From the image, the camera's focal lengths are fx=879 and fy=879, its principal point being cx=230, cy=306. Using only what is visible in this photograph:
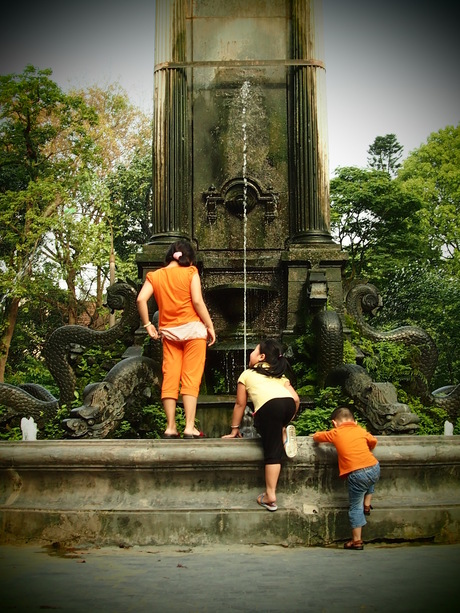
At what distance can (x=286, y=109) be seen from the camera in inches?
442

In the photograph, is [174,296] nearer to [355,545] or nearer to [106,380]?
[106,380]

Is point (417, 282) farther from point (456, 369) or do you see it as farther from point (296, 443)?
point (296, 443)

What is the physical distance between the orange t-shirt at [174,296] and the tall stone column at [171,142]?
368cm

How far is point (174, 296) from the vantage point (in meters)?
6.96

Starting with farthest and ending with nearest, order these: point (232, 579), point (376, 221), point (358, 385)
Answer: point (376, 221), point (358, 385), point (232, 579)

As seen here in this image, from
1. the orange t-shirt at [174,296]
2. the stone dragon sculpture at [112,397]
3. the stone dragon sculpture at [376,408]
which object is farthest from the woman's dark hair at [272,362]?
the stone dragon sculpture at [112,397]

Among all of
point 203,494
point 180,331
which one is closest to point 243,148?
point 180,331

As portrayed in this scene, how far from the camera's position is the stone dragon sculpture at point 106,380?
760 centimetres

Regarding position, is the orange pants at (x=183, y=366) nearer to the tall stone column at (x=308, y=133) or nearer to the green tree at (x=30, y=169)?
the tall stone column at (x=308, y=133)

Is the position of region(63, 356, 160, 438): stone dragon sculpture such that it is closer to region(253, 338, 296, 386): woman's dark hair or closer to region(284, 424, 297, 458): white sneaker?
region(253, 338, 296, 386): woman's dark hair

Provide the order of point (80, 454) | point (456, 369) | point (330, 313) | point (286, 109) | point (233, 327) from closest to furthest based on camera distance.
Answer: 1. point (80, 454)
2. point (330, 313)
3. point (233, 327)
4. point (286, 109)
5. point (456, 369)

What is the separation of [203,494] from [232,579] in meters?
1.40

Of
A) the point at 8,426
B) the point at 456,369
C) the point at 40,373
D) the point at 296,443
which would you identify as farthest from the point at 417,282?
the point at 296,443

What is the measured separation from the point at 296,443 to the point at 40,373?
2895cm
